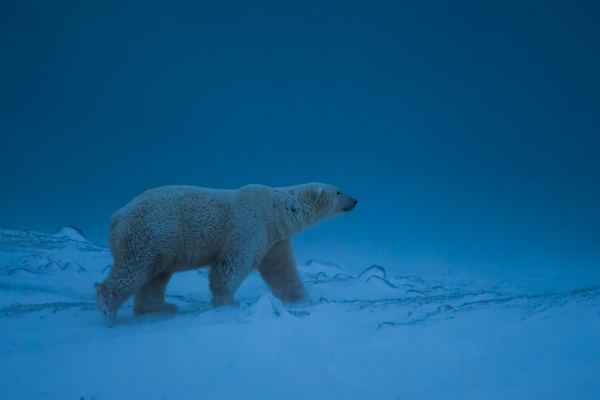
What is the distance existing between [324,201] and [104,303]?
201cm

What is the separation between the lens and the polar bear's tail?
2211 mm

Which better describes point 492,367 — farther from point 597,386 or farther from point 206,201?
point 206,201

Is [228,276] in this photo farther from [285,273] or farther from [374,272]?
[374,272]

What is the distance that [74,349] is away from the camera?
143cm

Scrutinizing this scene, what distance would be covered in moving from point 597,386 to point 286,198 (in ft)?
8.36

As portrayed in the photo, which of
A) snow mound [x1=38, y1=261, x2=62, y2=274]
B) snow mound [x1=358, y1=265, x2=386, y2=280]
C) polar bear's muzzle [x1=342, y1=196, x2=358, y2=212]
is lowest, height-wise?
snow mound [x1=358, y1=265, x2=386, y2=280]

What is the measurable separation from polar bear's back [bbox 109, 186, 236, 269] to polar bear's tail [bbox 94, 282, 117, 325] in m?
0.25

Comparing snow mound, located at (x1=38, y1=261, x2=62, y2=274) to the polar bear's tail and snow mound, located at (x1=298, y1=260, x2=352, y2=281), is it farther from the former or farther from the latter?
snow mound, located at (x1=298, y1=260, x2=352, y2=281)

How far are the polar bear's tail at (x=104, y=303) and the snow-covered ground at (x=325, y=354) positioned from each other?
0.77ft

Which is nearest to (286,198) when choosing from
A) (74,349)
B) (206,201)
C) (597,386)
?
(206,201)

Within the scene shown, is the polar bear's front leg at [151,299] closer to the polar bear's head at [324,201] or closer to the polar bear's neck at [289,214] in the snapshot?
the polar bear's neck at [289,214]

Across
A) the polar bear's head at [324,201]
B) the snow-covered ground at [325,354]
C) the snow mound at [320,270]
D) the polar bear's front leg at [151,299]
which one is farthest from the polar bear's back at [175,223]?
the snow mound at [320,270]

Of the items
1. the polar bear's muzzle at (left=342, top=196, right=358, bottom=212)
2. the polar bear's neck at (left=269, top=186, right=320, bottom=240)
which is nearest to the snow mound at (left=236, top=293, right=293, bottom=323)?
the polar bear's neck at (left=269, top=186, right=320, bottom=240)

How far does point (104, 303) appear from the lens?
2.23 m
